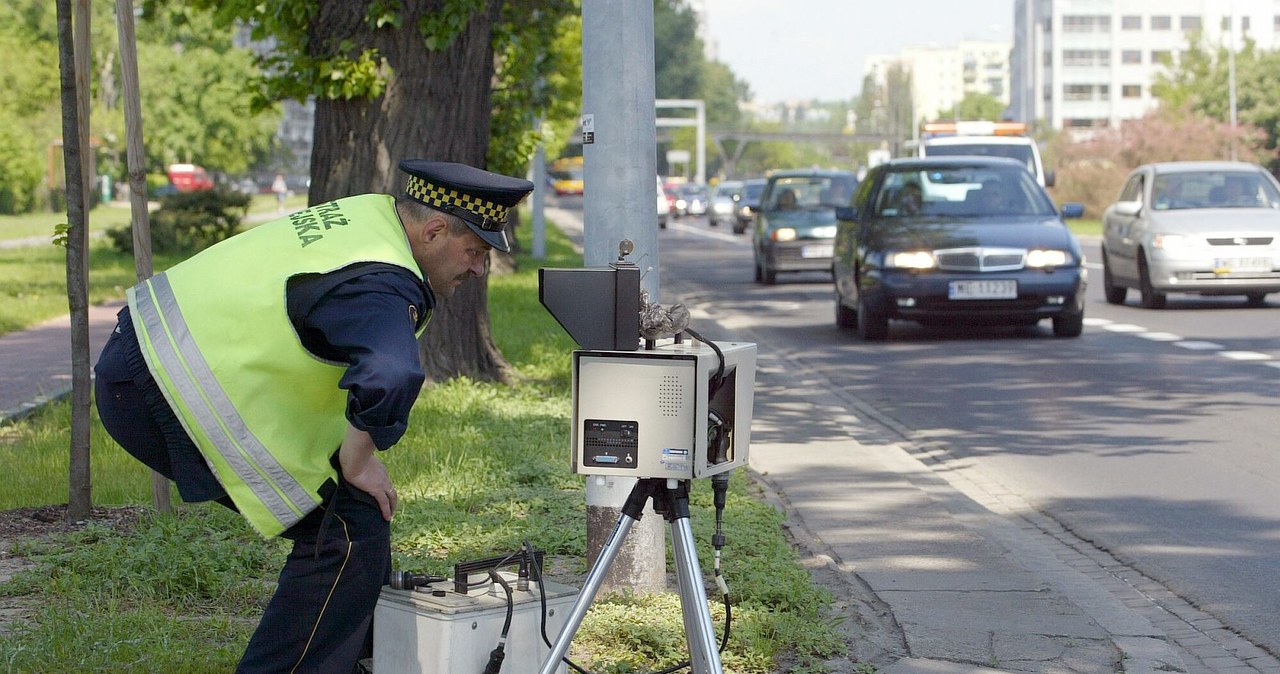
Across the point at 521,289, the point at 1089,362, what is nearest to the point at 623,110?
the point at 1089,362

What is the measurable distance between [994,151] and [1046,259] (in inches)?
493

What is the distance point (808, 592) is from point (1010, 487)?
314cm

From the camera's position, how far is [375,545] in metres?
4.02

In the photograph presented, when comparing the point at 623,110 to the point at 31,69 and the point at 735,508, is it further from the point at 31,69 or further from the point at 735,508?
the point at 31,69

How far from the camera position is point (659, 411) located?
407 centimetres

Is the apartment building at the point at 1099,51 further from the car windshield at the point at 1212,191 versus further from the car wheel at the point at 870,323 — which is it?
the car wheel at the point at 870,323

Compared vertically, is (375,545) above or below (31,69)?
below

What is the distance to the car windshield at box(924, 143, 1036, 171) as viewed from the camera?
27.4 metres

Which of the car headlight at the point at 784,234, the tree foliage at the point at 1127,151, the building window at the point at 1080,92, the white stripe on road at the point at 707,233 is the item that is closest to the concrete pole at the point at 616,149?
the car headlight at the point at 784,234

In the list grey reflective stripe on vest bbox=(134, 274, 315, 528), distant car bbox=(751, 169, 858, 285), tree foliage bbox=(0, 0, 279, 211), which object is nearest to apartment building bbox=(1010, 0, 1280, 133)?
tree foliage bbox=(0, 0, 279, 211)

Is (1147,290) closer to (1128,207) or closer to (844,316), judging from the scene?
(1128,207)

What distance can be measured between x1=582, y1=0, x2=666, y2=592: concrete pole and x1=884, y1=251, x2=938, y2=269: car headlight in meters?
10.2

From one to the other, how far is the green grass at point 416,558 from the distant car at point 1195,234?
10567mm

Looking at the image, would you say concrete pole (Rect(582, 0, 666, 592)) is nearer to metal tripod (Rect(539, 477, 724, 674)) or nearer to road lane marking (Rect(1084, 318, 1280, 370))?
metal tripod (Rect(539, 477, 724, 674))
